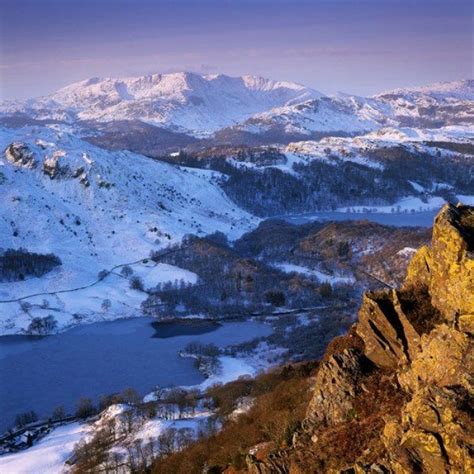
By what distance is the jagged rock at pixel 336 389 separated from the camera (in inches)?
671

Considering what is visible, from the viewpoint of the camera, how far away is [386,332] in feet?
58.1

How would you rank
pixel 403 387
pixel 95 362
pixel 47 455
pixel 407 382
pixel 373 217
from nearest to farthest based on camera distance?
pixel 407 382, pixel 403 387, pixel 47 455, pixel 95 362, pixel 373 217

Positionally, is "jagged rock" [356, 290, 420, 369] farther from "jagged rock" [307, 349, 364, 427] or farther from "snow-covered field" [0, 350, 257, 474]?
"snow-covered field" [0, 350, 257, 474]

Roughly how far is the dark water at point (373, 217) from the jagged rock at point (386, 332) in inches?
4858

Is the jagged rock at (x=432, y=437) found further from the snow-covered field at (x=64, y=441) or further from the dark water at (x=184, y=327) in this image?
the dark water at (x=184, y=327)

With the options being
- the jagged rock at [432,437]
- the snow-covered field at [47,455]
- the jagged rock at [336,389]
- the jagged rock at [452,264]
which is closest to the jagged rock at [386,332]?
the jagged rock at [336,389]

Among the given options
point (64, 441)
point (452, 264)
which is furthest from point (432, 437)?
point (64, 441)

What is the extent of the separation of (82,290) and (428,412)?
264 ft

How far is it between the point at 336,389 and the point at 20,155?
131904 millimetres

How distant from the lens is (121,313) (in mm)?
79500

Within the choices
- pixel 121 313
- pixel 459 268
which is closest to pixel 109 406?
pixel 121 313

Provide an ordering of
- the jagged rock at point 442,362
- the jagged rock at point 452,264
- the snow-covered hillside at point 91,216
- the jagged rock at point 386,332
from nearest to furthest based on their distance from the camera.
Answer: the jagged rock at point 442,362, the jagged rock at point 452,264, the jagged rock at point 386,332, the snow-covered hillside at point 91,216

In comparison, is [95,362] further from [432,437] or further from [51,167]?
[51,167]

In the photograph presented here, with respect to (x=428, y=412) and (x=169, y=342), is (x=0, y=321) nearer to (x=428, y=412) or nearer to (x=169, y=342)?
(x=169, y=342)
